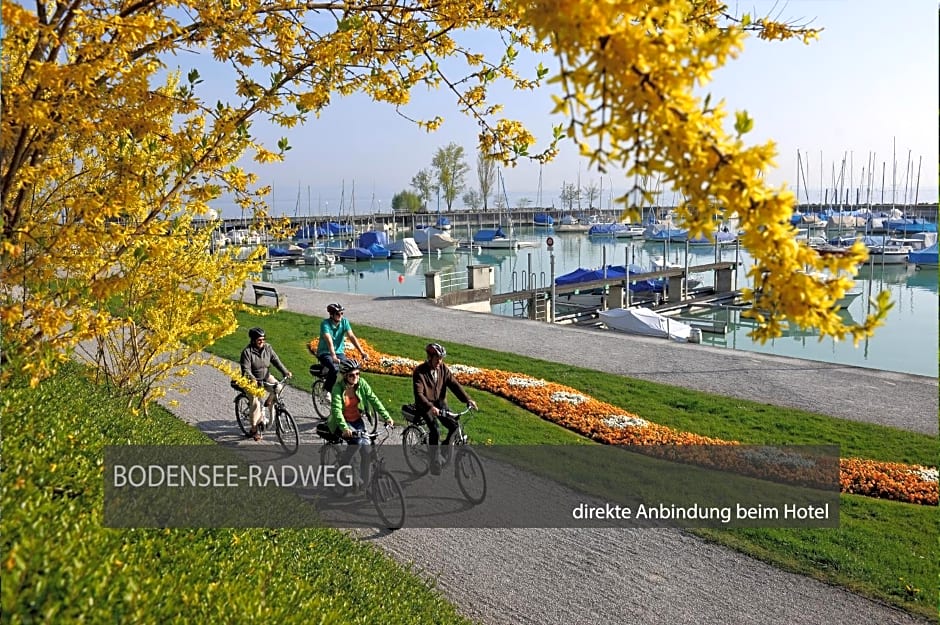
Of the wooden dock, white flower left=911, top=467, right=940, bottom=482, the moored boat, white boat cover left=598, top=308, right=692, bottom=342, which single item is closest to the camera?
white flower left=911, top=467, right=940, bottom=482

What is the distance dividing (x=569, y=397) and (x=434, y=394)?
18.3ft

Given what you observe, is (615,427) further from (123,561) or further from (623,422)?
(123,561)

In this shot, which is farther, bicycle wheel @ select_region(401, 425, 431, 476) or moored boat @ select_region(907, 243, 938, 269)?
moored boat @ select_region(907, 243, 938, 269)

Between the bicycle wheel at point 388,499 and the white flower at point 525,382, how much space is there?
7.16 metres

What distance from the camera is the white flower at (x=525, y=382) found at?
15570mm

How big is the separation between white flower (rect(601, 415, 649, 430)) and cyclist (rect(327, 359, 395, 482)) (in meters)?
5.13

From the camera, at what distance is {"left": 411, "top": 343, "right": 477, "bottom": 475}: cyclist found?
942cm

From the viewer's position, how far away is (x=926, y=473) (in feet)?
35.1

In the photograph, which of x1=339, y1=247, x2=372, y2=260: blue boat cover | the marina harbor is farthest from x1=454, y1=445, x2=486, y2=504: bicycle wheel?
x1=339, y1=247, x2=372, y2=260: blue boat cover

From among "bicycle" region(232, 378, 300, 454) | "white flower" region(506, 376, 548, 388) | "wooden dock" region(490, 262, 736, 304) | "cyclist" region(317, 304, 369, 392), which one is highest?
"cyclist" region(317, 304, 369, 392)

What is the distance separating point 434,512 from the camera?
909cm

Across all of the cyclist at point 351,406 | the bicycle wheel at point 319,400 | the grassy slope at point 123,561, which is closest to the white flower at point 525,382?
the bicycle wheel at point 319,400

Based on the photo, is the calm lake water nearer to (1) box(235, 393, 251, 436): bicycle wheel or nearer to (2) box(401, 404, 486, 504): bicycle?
(2) box(401, 404, 486, 504): bicycle

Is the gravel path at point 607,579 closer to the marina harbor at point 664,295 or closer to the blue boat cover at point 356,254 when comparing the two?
the marina harbor at point 664,295
